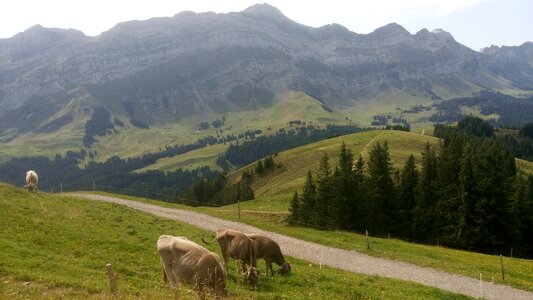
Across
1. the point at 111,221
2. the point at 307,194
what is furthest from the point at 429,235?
the point at 111,221

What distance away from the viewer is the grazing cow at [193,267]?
55.5 feet

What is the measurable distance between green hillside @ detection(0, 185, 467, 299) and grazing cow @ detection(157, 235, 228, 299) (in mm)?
686

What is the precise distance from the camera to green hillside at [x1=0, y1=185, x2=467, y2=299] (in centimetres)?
1889

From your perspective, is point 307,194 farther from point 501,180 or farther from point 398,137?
point 398,137

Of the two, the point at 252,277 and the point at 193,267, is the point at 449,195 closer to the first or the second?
the point at 252,277

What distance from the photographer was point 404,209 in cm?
7219

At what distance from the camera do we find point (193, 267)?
17219 mm

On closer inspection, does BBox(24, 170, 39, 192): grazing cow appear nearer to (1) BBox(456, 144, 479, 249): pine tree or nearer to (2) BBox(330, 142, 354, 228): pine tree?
(2) BBox(330, 142, 354, 228): pine tree

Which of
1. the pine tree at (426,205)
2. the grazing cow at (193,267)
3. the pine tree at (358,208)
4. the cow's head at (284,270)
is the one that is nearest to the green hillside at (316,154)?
the pine tree at (426,205)

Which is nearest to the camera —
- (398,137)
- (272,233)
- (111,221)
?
(111,221)

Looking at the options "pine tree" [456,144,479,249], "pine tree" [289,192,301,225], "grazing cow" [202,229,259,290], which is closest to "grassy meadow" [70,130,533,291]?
"pine tree" [289,192,301,225]

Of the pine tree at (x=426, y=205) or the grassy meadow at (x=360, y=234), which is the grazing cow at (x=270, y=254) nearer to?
the grassy meadow at (x=360, y=234)

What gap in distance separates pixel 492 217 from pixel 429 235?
33.7 ft

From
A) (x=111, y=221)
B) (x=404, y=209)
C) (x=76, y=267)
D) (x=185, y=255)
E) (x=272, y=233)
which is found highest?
(x=185, y=255)
